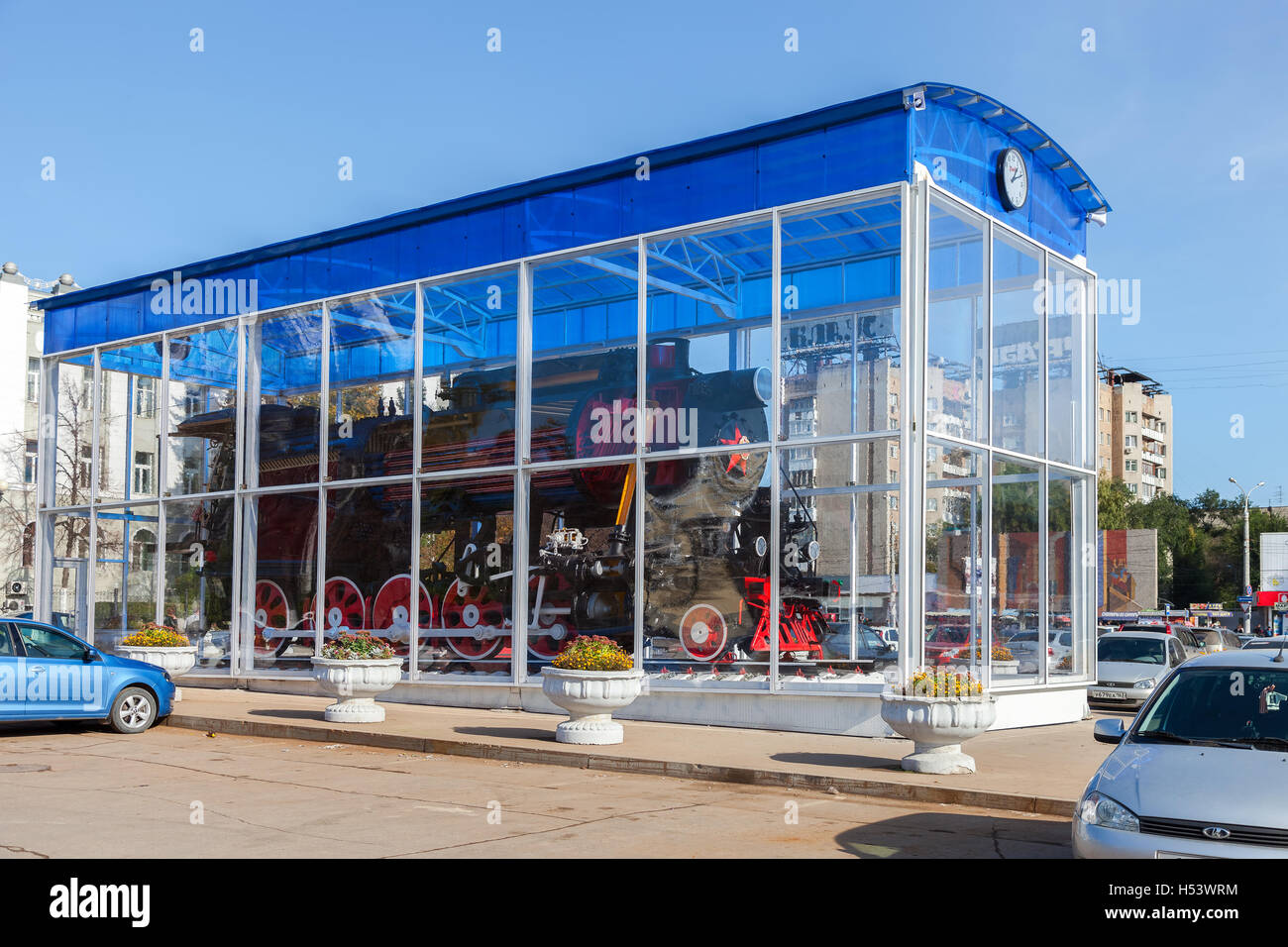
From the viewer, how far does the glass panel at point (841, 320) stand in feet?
52.7

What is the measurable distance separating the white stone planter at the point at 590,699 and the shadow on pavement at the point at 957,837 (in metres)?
4.91

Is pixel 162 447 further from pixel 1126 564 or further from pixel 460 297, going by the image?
pixel 1126 564

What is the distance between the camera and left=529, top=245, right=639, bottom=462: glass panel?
18484 mm

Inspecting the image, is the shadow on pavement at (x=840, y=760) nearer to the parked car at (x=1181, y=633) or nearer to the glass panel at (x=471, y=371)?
the glass panel at (x=471, y=371)

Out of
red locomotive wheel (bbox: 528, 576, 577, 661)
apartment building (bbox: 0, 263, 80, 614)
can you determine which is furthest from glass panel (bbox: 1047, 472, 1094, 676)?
apartment building (bbox: 0, 263, 80, 614)

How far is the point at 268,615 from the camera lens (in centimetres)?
2306

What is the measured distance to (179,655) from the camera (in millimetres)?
21172

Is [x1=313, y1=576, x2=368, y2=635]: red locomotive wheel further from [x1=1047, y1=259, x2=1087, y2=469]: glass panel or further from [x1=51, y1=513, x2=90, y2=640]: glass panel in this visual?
[x1=1047, y1=259, x2=1087, y2=469]: glass panel

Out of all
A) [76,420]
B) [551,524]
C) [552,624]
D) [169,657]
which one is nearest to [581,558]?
[551,524]

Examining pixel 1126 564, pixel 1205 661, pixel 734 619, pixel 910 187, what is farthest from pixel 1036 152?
pixel 1126 564

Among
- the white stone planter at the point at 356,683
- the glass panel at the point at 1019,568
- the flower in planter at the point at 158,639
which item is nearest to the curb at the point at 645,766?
the white stone planter at the point at 356,683

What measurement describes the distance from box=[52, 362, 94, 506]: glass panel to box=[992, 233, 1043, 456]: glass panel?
65.0ft

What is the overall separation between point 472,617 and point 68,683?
6.28 m
